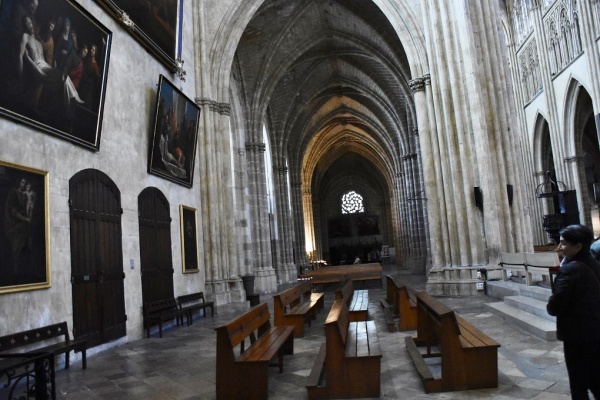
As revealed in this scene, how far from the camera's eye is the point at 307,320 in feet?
29.5

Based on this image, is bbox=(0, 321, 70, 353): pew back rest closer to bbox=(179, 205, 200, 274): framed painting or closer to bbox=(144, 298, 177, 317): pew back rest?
bbox=(144, 298, 177, 317): pew back rest

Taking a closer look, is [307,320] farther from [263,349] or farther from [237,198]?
[237,198]

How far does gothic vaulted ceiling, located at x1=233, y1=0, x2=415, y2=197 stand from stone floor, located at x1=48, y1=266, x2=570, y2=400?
15.4 meters

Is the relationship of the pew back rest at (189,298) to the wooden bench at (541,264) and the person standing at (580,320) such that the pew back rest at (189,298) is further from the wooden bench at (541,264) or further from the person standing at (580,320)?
the person standing at (580,320)

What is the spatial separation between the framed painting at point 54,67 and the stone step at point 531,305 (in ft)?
25.0

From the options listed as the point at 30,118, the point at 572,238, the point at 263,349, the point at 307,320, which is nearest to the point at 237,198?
the point at 307,320

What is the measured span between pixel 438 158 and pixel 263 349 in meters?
10.7

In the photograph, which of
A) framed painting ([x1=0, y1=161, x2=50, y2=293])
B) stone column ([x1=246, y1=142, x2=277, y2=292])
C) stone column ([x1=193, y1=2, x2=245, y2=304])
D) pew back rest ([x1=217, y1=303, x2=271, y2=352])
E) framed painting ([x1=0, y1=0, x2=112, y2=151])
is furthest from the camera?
stone column ([x1=246, y1=142, x2=277, y2=292])

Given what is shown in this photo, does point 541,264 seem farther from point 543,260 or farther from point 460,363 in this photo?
point 460,363

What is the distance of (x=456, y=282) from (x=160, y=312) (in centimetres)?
764

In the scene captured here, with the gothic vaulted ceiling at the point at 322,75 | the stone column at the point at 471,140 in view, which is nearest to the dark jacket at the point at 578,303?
the stone column at the point at 471,140

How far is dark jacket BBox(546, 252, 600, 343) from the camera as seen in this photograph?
2900 millimetres

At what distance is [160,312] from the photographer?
1003 centimetres

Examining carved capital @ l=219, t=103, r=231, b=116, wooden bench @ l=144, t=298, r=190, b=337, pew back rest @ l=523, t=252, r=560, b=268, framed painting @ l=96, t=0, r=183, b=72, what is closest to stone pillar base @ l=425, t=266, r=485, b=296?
pew back rest @ l=523, t=252, r=560, b=268
